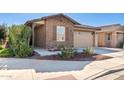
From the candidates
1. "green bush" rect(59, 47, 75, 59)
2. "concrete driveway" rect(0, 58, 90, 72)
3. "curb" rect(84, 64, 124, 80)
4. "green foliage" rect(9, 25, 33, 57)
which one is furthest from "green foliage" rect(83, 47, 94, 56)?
"green foliage" rect(9, 25, 33, 57)

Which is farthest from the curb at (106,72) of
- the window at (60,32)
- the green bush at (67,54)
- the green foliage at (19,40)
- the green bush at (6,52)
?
the window at (60,32)

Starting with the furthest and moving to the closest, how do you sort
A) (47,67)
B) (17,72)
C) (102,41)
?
1. (102,41)
2. (47,67)
3. (17,72)

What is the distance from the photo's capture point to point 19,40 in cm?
614

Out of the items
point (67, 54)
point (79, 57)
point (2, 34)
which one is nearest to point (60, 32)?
point (79, 57)

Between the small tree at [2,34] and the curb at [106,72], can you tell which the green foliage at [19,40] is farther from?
the curb at [106,72]

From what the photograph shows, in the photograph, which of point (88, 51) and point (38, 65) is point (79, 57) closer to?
point (88, 51)

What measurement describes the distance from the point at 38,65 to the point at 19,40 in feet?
4.47

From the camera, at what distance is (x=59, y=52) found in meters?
6.48
